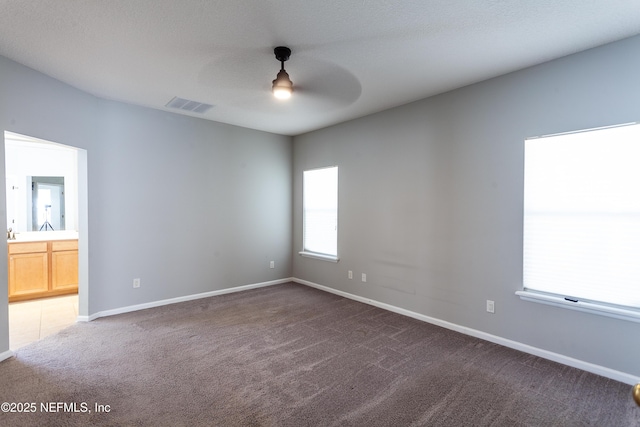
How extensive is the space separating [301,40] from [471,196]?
2.34 meters

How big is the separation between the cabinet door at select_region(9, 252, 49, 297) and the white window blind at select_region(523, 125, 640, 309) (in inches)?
248

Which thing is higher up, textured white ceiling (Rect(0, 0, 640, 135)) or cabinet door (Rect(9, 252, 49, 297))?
textured white ceiling (Rect(0, 0, 640, 135))

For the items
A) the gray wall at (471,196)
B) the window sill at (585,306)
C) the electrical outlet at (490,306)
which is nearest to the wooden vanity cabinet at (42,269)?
the gray wall at (471,196)

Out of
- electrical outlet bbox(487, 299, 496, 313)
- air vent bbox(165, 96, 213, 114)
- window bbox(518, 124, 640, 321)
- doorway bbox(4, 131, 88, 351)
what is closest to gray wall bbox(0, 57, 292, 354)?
air vent bbox(165, 96, 213, 114)

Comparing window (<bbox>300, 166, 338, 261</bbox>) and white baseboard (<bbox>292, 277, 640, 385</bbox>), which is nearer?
white baseboard (<bbox>292, 277, 640, 385</bbox>)

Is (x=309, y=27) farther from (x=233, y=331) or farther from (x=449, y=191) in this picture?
(x=233, y=331)

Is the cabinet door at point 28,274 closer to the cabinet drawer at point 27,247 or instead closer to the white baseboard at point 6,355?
the cabinet drawer at point 27,247

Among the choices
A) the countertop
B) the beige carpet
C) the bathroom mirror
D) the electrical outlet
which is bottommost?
the beige carpet

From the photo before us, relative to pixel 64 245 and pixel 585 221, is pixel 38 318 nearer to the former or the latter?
pixel 64 245

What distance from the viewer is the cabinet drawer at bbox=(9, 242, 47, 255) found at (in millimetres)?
4293

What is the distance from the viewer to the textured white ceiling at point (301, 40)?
207 centimetres

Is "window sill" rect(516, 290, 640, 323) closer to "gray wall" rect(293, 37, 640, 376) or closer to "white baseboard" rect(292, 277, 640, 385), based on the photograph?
"gray wall" rect(293, 37, 640, 376)

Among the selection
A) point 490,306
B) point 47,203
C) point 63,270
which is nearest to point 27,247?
point 63,270

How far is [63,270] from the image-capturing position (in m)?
4.70
